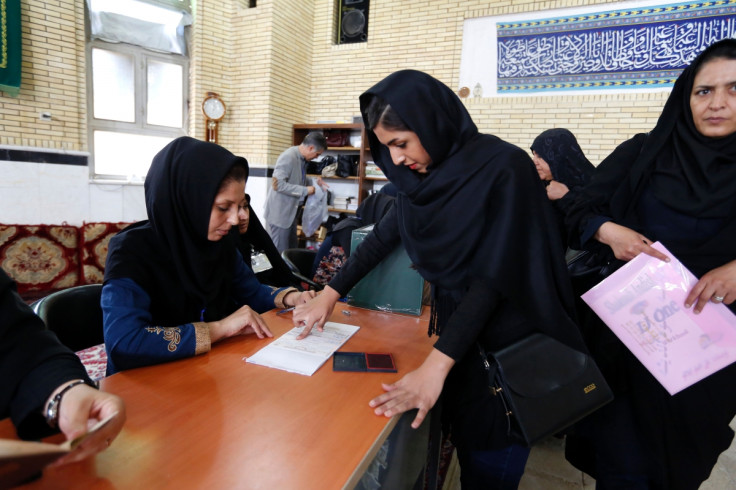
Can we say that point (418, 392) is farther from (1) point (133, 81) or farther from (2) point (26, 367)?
(1) point (133, 81)

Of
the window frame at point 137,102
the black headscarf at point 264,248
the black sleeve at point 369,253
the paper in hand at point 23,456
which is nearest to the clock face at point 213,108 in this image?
the window frame at point 137,102

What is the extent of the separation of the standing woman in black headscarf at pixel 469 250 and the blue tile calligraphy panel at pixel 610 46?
5017 millimetres

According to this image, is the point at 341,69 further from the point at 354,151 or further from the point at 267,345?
the point at 267,345

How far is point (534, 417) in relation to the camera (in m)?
0.98

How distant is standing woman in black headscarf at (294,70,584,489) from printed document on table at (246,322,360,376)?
0.27 m

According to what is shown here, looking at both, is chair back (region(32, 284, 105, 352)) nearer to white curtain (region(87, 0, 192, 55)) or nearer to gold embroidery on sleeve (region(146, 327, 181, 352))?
gold embroidery on sleeve (region(146, 327, 181, 352))

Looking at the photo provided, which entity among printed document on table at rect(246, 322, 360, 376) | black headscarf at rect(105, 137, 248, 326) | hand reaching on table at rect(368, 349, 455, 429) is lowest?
printed document on table at rect(246, 322, 360, 376)

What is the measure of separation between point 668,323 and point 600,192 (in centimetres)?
45

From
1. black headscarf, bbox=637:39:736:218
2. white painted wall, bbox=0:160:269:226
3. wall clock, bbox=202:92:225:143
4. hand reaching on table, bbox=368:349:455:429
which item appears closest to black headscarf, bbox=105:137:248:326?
hand reaching on table, bbox=368:349:455:429

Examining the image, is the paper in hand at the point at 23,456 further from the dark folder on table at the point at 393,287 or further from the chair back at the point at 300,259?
the chair back at the point at 300,259

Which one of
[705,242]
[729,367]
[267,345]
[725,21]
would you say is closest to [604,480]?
[729,367]

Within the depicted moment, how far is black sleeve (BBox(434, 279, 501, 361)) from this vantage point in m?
1.00

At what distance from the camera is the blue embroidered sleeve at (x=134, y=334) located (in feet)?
3.55

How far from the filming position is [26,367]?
2.61ft
